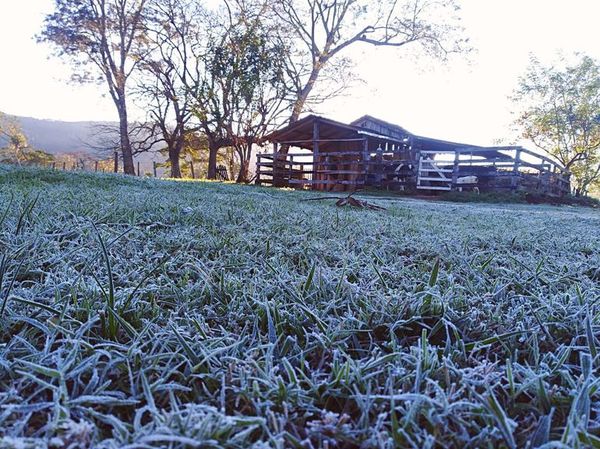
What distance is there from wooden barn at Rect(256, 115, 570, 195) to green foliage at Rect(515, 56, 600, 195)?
8.23 m

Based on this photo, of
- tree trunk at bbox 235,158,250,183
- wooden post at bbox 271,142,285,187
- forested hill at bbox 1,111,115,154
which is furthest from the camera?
forested hill at bbox 1,111,115,154

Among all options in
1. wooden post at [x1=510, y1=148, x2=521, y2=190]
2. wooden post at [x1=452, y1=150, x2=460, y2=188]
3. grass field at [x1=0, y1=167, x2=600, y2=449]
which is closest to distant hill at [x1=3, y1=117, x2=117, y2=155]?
wooden post at [x1=452, y1=150, x2=460, y2=188]

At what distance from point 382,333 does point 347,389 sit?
0.24 meters

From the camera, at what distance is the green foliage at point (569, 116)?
2069 cm

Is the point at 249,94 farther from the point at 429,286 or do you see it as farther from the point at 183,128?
the point at 429,286

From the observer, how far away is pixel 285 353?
60 cm

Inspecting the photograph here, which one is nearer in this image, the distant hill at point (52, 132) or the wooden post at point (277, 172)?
the wooden post at point (277, 172)

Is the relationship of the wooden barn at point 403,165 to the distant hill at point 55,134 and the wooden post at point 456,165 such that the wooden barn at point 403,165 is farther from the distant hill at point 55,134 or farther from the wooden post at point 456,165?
the distant hill at point 55,134

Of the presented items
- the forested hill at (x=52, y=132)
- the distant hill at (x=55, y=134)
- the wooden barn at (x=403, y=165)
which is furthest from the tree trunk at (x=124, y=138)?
the forested hill at (x=52, y=132)

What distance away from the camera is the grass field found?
0.41m

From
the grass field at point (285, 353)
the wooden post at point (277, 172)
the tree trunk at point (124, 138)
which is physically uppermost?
the tree trunk at point (124, 138)

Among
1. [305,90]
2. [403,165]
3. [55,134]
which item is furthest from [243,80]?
[55,134]

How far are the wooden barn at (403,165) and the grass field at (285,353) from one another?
32.1ft

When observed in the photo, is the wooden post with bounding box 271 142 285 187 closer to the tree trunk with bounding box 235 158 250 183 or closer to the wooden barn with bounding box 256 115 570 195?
the wooden barn with bounding box 256 115 570 195
